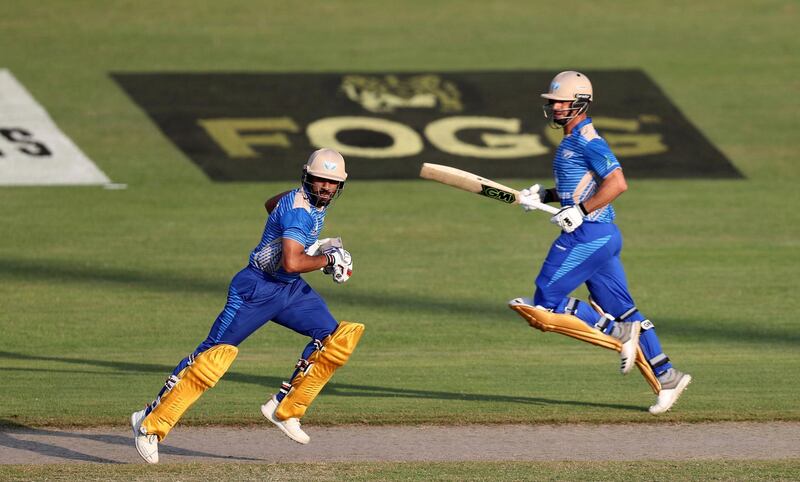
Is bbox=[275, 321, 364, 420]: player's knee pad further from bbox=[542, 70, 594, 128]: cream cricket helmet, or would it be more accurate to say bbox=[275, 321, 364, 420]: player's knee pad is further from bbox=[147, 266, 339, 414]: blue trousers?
bbox=[542, 70, 594, 128]: cream cricket helmet

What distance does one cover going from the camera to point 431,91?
23.2 metres

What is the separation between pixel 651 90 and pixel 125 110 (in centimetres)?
855

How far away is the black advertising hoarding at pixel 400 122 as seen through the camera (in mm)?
21062

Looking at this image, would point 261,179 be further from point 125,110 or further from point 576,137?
point 576,137

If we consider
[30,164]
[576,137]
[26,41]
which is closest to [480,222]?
[30,164]

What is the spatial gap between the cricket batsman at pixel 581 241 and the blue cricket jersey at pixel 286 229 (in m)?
1.98

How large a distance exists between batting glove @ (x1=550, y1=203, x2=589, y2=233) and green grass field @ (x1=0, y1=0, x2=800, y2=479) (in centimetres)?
153

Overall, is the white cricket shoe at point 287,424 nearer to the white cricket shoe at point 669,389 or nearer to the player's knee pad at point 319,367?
the player's knee pad at point 319,367

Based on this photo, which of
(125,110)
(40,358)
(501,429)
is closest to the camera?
(501,429)

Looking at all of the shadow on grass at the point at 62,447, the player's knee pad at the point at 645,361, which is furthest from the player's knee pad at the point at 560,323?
the shadow on grass at the point at 62,447

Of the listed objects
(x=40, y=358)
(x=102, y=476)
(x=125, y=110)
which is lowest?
(x=125, y=110)

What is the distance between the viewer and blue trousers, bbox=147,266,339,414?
966 cm

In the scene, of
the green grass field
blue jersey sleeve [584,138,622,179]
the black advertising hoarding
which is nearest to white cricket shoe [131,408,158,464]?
the green grass field

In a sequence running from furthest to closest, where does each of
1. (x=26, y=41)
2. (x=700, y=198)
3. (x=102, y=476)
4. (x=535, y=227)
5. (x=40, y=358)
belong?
(x=26, y=41) < (x=700, y=198) < (x=535, y=227) < (x=40, y=358) < (x=102, y=476)
